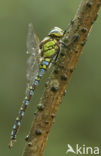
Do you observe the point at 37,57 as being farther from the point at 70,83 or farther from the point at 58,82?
the point at 70,83

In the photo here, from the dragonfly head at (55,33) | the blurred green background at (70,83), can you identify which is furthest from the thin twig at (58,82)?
the blurred green background at (70,83)

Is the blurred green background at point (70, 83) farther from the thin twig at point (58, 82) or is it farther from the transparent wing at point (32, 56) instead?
the thin twig at point (58, 82)

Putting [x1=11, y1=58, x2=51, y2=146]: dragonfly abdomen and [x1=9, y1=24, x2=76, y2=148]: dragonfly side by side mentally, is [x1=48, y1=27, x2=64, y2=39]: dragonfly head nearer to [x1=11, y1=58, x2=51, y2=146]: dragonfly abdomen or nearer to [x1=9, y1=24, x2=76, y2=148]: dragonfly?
[x1=9, y1=24, x2=76, y2=148]: dragonfly

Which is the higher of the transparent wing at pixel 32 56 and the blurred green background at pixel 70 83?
the blurred green background at pixel 70 83

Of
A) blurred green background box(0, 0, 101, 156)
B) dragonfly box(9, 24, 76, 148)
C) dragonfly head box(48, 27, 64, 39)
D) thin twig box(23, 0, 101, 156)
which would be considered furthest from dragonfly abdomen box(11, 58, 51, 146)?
blurred green background box(0, 0, 101, 156)

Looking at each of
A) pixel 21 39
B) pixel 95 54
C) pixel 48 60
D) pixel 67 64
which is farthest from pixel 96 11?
pixel 21 39
